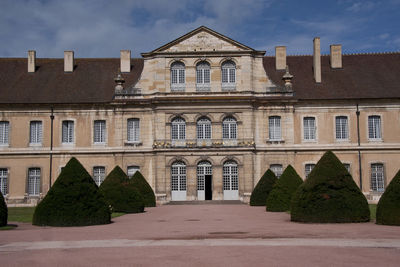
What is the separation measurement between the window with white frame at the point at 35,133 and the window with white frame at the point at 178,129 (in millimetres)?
8578

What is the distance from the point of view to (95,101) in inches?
1268

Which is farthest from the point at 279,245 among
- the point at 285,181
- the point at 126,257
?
the point at 285,181

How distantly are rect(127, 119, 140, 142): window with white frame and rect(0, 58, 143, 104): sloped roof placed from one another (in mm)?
2077

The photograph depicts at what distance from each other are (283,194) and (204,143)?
33.1 ft

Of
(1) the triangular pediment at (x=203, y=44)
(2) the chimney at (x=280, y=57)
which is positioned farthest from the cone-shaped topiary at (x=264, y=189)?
(2) the chimney at (x=280, y=57)

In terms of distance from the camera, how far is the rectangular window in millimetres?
32094

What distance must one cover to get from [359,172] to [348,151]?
1.46m

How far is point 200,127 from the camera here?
3156 cm

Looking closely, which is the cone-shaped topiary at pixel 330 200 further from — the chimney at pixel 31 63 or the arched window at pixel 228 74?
the chimney at pixel 31 63

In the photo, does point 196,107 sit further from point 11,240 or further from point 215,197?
point 11,240

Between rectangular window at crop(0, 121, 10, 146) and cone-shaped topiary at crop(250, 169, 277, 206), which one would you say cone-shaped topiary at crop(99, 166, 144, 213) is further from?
rectangular window at crop(0, 121, 10, 146)

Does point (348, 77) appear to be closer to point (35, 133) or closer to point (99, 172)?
point (99, 172)

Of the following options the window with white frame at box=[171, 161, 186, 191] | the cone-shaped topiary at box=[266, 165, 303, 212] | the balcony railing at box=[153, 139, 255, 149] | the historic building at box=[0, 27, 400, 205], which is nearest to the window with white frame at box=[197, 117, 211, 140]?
the historic building at box=[0, 27, 400, 205]

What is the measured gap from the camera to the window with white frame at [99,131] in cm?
3235
